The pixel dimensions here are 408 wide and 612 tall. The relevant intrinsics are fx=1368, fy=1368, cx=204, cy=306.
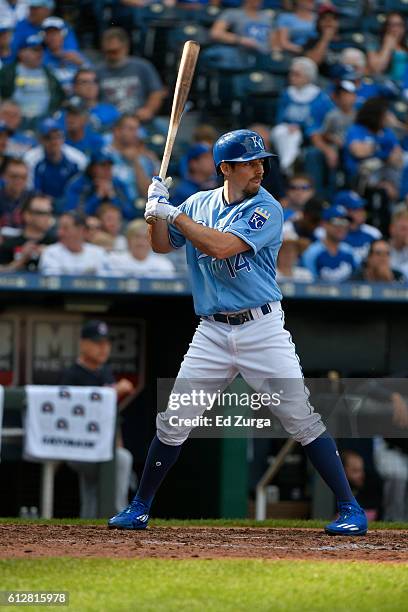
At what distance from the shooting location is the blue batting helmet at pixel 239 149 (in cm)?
559

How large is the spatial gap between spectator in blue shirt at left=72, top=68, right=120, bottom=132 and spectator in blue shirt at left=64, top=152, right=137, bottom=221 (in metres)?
0.73

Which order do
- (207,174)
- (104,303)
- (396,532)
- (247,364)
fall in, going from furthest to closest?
(207,174), (104,303), (396,532), (247,364)

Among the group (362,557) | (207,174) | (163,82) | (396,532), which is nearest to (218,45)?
(163,82)

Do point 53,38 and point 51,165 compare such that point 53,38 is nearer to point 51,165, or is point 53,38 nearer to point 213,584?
point 51,165

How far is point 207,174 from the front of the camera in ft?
35.9

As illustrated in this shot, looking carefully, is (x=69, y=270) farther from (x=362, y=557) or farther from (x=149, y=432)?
(x=362, y=557)

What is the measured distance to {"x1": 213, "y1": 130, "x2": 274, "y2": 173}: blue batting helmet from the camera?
559cm

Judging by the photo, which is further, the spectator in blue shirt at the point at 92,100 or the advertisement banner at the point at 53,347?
the spectator in blue shirt at the point at 92,100

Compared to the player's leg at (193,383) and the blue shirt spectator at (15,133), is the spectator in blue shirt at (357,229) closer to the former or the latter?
the blue shirt spectator at (15,133)

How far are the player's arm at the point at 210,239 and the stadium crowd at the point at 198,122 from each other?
383 cm

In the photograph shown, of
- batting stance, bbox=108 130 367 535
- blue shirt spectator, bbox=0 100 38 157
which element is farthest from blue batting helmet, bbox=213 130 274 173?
blue shirt spectator, bbox=0 100 38 157

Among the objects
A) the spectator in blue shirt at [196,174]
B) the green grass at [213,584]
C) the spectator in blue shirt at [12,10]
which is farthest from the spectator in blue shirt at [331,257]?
the green grass at [213,584]

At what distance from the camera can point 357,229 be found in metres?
11.1

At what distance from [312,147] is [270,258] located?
662cm
